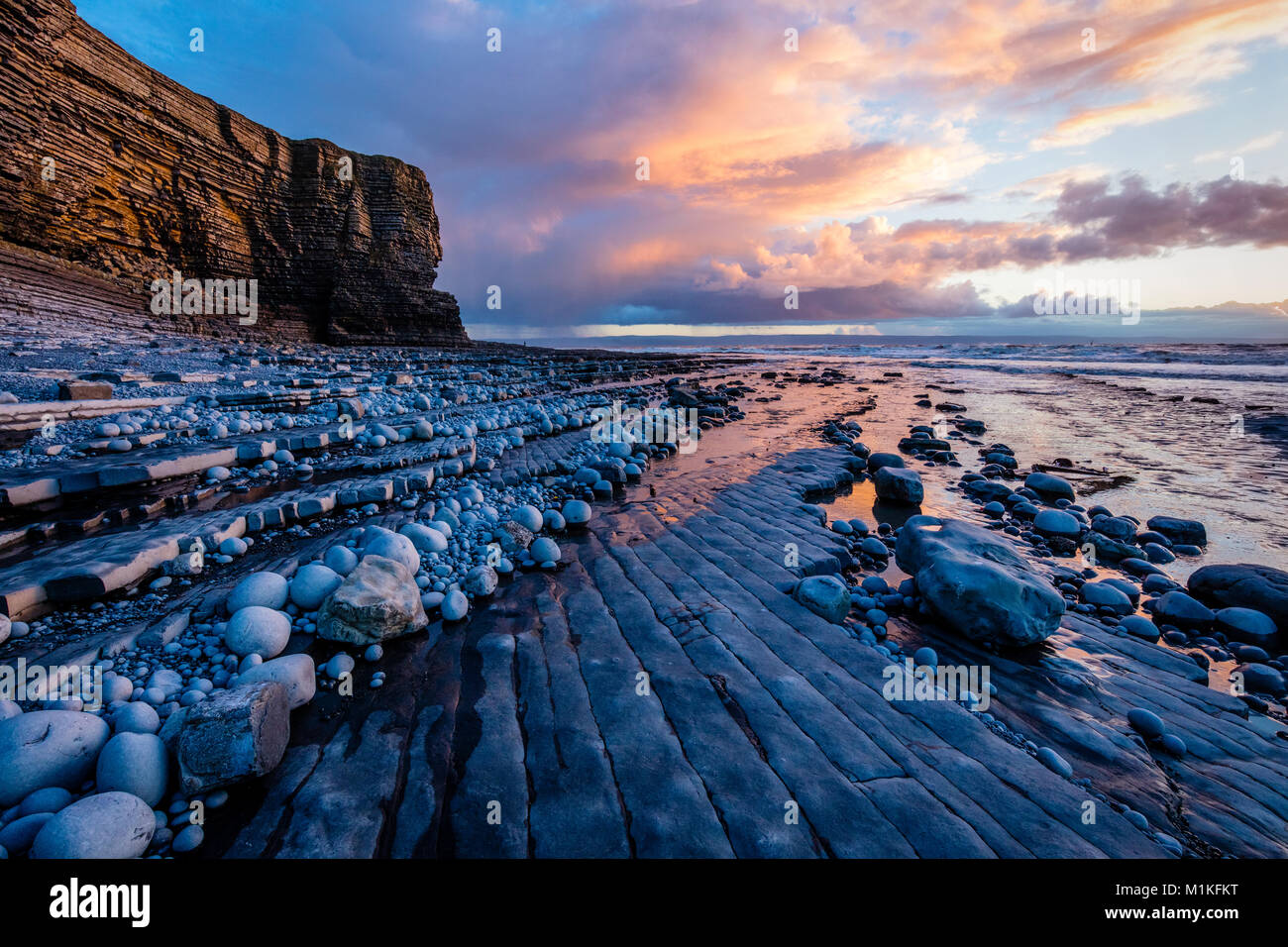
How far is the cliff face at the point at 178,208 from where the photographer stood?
1969 cm

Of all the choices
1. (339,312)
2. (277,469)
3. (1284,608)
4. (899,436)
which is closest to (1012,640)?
(1284,608)

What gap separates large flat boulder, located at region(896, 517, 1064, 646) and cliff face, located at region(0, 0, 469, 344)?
90.0 feet

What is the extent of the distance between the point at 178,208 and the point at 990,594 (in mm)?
40288

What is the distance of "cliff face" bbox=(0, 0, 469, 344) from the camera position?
19.7 m

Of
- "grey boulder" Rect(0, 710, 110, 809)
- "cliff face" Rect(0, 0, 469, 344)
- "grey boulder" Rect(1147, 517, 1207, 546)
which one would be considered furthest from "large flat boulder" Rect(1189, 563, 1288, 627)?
"cliff face" Rect(0, 0, 469, 344)

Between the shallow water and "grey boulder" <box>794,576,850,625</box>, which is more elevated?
the shallow water

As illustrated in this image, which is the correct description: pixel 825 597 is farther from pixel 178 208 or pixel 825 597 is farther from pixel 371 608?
pixel 178 208

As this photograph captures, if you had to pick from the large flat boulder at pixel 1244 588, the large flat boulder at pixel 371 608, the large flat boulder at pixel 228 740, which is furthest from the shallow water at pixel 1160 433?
the large flat boulder at pixel 228 740

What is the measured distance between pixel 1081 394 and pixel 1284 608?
20.6 meters

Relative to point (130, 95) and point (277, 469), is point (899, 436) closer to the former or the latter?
point (277, 469)

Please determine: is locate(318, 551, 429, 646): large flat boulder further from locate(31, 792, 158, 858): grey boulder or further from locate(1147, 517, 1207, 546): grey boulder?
locate(1147, 517, 1207, 546): grey boulder

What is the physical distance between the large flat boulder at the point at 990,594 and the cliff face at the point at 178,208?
2743 cm

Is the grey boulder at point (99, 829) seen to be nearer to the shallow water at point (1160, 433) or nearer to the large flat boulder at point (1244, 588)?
the large flat boulder at point (1244, 588)
